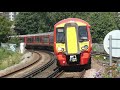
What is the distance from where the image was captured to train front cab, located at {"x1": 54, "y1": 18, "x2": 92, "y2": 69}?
14852mm

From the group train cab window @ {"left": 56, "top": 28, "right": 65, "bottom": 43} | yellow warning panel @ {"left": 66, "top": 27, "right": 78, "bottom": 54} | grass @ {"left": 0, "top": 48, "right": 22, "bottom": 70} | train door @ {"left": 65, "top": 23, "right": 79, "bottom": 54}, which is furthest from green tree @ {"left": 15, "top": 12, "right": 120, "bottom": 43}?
yellow warning panel @ {"left": 66, "top": 27, "right": 78, "bottom": 54}

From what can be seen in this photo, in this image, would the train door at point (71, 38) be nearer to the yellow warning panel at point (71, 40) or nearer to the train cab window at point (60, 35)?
the yellow warning panel at point (71, 40)

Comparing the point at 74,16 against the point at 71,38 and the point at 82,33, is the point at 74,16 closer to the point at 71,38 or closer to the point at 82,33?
the point at 82,33

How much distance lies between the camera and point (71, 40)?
15.0m

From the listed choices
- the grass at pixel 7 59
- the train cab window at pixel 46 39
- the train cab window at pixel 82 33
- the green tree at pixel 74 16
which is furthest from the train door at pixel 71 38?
the train cab window at pixel 46 39

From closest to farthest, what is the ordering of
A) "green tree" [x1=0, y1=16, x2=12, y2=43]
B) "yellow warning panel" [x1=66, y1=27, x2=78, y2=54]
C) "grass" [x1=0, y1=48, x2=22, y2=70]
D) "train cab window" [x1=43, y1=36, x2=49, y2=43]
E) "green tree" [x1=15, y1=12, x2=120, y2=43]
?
"yellow warning panel" [x1=66, y1=27, x2=78, y2=54], "green tree" [x1=15, y1=12, x2=120, y2=43], "grass" [x1=0, y1=48, x2=22, y2=70], "green tree" [x1=0, y1=16, x2=12, y2=43], "train cab window" [x1=43, y1=36, x2=49, y2=43]

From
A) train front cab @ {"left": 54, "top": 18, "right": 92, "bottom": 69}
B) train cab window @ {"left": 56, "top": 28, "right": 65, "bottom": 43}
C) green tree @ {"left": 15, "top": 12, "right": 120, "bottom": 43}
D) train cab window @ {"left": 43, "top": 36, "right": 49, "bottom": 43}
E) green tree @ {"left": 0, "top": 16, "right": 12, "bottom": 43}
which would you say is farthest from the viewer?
train cab window @ {"left": 43, "top": 36, "right": 49, "bottom": 43}

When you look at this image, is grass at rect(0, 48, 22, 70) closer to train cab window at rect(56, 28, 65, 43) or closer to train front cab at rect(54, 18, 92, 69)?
train cab window at rect(56, 28, 65, 43)

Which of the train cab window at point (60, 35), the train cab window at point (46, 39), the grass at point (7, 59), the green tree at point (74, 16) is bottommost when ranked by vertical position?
the grass at point (7, 59)

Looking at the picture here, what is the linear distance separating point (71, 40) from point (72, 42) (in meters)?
0.19

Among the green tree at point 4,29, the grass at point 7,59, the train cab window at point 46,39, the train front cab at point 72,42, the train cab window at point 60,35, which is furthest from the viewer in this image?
the train cab window at point 46,39

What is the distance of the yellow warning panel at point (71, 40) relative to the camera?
14.7 meters

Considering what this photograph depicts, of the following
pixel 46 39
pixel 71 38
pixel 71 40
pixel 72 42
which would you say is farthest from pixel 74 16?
pixel 46 39
